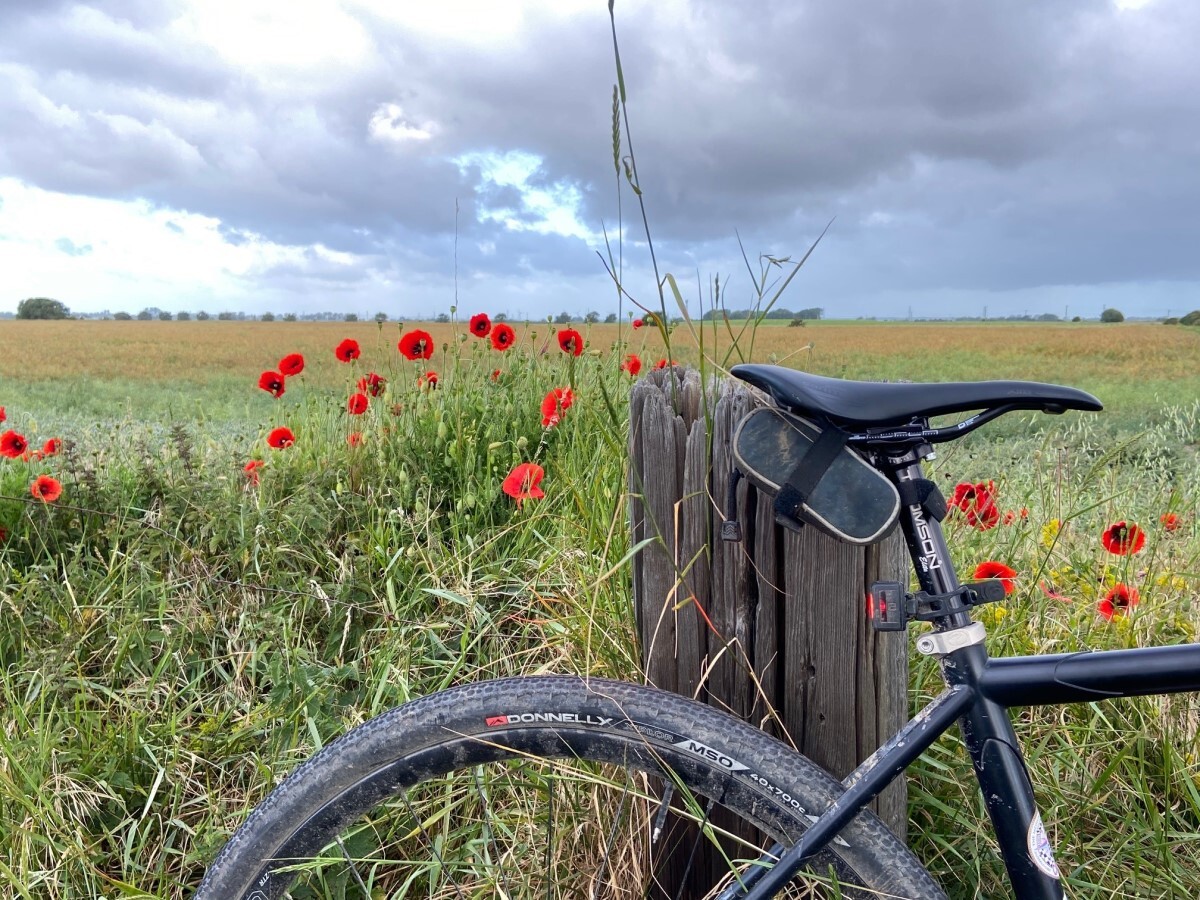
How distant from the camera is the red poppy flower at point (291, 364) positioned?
3.40 metres

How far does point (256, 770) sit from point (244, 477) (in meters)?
1.48

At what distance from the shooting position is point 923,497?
3.79ft

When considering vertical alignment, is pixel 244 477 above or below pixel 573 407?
below

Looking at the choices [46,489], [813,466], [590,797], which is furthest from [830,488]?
[46,489]

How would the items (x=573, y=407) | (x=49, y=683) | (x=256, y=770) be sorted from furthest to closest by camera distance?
(x=573, y=407) < (x=49, y=683) < (x=256, y=770)

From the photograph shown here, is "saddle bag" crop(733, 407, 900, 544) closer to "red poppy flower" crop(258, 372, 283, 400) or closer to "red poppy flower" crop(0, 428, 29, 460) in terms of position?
"red poppy flower" crop(258, 372, 283, 400)

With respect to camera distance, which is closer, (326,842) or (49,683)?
(326,842)

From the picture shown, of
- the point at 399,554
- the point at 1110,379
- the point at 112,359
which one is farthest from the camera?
the point at 1110,379

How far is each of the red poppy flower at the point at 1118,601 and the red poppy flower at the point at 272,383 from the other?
3151mm

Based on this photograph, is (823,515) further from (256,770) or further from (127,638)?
(127,638)

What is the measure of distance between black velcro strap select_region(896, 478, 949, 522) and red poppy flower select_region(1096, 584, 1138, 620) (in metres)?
1.18

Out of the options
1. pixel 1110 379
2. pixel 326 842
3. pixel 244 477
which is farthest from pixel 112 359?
pixel 1110 379

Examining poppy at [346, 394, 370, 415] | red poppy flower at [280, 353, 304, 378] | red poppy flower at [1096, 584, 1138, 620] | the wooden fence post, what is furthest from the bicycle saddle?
red poppy flower at [280, 353, 304, 378]

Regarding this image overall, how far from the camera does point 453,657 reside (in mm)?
2377
